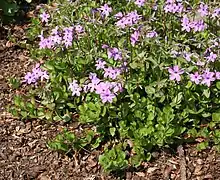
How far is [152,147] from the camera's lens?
11.9ft

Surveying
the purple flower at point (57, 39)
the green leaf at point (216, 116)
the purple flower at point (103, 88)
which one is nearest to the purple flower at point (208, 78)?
the green leaf at point (216, 116)

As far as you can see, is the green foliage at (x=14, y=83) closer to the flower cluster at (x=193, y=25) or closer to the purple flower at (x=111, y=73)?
the purple flower at (x=111, y=73)

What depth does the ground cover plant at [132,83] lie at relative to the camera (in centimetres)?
352

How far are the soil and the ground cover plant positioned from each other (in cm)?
7

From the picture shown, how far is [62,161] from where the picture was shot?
12.1 ft

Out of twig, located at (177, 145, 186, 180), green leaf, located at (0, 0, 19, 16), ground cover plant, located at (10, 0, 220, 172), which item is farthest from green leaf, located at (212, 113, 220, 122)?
green leaf, located at (0, 0, 19, 16)

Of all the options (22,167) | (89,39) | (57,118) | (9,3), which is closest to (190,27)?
(89,39)

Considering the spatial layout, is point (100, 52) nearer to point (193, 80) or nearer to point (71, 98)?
point (71, 98)

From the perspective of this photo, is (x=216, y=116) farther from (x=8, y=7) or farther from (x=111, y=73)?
(x=8, y=7)

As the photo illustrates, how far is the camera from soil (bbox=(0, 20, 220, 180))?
3547 mm

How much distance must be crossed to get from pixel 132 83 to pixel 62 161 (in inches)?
26.3

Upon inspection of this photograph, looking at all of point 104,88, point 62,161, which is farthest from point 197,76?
point 62,161

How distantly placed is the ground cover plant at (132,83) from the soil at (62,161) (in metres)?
0.07

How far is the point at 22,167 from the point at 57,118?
1.35 ft
